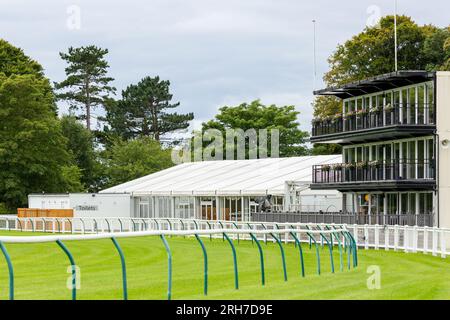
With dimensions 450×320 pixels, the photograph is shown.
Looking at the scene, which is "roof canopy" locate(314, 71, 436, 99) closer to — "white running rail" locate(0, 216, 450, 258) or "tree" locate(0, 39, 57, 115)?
"white running rail" locate(0, 216, 450, 258)

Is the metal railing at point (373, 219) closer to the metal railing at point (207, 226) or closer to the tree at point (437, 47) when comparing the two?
the metal railing at point (207, 226)

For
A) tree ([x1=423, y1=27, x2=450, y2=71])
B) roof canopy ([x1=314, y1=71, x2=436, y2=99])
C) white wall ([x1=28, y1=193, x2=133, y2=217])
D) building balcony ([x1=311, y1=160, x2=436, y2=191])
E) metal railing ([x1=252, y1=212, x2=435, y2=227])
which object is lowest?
metal railing ([x1=252, y1=212, x2=435, y2=227])

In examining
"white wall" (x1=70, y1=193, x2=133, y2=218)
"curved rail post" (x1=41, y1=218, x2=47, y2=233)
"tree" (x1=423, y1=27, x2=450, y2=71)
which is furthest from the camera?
"tree" (x1=423, y1=27, x2=450, y2=71)

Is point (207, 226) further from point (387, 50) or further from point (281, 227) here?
point (387, 50)

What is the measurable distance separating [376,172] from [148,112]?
73202 millimetres

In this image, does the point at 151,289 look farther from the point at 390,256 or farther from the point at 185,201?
the point at 185,201

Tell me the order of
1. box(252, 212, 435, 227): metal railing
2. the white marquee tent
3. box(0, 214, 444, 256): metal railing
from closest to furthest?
1. box(0, 214, 444, 256): metal railing
2. box(252, 212, 435, 227): metal railing
3. the white marquee tent

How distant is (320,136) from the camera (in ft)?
200

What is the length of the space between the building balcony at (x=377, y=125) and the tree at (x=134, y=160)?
46.5 meters

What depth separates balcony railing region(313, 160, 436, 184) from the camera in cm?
5291

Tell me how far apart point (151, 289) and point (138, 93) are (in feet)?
342

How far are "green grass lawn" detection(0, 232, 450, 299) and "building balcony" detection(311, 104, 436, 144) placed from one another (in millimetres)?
14514

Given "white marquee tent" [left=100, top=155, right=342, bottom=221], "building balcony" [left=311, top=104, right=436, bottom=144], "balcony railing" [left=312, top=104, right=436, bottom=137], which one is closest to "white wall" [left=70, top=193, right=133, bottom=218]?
"white marquee tent" [left=100, top=155, right=342, bottom=221]
